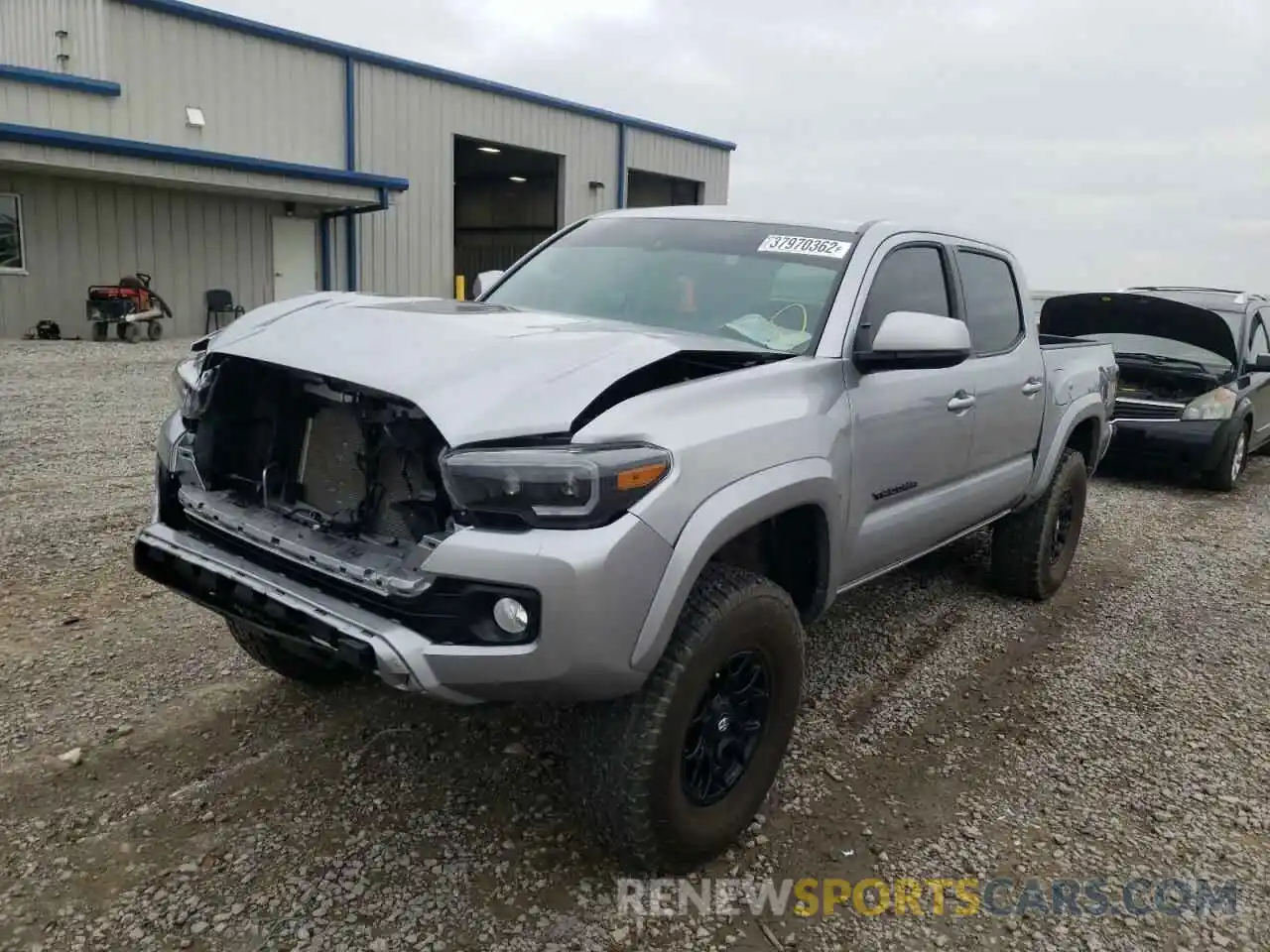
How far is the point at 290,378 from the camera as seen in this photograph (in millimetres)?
2969

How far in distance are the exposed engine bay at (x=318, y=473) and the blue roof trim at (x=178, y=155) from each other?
44.8 feet

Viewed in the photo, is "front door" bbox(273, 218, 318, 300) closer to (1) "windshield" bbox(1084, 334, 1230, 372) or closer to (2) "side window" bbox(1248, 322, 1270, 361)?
(1) "windshield" bbox(1084, 334, 1230, 372)

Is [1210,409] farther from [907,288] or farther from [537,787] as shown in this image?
[537,787]

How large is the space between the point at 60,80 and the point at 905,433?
1660cm

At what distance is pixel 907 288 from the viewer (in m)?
3.91

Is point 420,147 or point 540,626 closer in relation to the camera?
point 540,626

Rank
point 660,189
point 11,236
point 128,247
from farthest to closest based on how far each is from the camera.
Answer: point 660,189 → point 128,247 → point 11,236

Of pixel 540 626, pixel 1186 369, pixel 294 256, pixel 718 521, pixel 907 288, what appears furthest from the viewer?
pixel 294 256

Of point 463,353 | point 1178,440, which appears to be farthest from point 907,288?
point 1178,440

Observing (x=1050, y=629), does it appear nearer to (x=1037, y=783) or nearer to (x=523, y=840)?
(x=1037, y=783)

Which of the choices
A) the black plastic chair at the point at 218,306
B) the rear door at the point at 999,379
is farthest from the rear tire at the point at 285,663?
the black plastic chair at the point at 218,306

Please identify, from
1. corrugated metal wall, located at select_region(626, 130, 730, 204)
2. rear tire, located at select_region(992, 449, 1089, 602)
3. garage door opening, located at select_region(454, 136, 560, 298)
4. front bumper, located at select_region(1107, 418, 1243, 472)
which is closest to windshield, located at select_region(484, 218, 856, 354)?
rear tire, located at select_region(992, 449, 1089, 602)

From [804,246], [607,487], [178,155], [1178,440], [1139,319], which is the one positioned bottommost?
[1178,440]

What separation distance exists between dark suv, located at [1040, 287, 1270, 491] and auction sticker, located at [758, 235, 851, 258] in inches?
237
